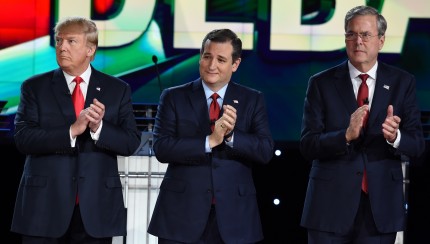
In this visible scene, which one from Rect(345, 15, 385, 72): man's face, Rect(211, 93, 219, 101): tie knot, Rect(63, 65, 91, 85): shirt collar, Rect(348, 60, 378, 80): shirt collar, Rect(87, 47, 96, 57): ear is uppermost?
Rect(345, 15, 385, 72): man's face

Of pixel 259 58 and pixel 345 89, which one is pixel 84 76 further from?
pixel 259 58

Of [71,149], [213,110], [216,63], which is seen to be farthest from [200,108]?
[71,149]

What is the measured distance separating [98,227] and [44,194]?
11.0 inches

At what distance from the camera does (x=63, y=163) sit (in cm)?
369

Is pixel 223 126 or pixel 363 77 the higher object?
pixel 363 77

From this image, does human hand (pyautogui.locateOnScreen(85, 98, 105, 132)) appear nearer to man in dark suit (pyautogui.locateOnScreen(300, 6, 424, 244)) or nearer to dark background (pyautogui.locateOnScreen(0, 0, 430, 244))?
man in dark suit (pyautogui.locateOnScreen(300, 6, 424, 244))

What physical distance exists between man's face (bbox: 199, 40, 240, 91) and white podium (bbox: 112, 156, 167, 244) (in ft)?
3.21

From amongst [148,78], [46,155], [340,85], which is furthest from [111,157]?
[148,78]

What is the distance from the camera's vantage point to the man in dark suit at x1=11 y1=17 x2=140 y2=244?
3637mm

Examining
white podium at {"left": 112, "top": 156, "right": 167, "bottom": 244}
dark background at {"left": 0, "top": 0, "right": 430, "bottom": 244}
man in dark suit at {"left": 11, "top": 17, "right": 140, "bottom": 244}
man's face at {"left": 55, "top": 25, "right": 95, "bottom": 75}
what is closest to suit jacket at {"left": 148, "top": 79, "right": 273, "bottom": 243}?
man in dark suit at {"left": 11, "top": 17, "right": 140, "bottom": 244}

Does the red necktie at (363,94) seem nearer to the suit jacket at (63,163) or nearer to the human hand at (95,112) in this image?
the suit jacket at (63,163)

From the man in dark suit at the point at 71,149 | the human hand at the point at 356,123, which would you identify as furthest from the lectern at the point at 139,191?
the human hand at the point at 356,123

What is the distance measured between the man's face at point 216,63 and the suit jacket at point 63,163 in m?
0.43

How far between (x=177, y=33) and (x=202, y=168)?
5.26 m
